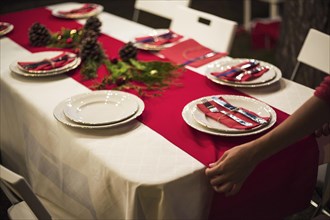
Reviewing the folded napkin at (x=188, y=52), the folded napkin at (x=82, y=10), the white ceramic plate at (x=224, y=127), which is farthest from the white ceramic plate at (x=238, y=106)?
the folded napkin at (x=82, y=10)

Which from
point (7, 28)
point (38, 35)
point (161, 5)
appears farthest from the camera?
point (161, 5)

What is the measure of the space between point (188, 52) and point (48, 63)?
0.57 metres

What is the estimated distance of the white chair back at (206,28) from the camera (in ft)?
6.27

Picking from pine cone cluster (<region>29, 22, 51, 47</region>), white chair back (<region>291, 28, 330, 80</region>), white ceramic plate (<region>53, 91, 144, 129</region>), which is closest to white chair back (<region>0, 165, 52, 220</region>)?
white ceramic plate (<region>53, 91, 144, 129</region>)

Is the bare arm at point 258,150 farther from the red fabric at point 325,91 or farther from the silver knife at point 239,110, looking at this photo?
the silver knife at point 239,110

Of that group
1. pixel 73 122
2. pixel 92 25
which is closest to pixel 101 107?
pixel 73 122

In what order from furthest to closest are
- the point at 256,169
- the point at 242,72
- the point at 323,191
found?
the point at 242,72 < the point at 323,191 < the point at 256,169

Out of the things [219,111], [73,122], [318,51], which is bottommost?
[73,122]

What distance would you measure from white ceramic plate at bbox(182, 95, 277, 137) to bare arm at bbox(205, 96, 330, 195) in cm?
13

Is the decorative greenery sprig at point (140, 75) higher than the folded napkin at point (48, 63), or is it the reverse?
the decorative greenery sprig at point (140, 75)

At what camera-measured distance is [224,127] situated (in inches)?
47.7

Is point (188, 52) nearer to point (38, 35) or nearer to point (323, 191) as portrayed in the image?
point (38, 35)

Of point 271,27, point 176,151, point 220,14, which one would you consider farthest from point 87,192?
point 220,14

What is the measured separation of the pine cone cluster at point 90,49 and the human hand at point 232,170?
0.82m
